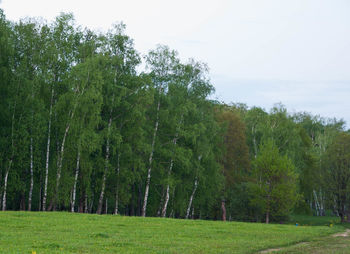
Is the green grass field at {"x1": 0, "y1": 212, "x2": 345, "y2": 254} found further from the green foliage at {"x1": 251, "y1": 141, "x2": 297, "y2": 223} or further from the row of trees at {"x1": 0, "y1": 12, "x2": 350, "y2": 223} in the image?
the green foliage at {"x1": 251, "y1": 141, "x2": 297, "y2": 223}

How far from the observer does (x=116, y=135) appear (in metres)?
37.8

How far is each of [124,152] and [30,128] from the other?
9.30m

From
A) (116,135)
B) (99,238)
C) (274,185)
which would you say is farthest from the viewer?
(274,185)

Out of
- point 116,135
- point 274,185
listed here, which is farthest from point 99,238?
point 274,185

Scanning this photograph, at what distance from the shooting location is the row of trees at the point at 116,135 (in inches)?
1377

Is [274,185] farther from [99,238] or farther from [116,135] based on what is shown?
[99,238]

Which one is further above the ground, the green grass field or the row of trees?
the row of trees

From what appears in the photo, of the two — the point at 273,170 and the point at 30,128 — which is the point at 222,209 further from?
the point at 30,128

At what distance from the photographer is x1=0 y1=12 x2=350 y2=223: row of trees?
1377 inches

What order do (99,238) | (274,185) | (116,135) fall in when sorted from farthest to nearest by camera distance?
(274,185)
(116,135)
(99,238)

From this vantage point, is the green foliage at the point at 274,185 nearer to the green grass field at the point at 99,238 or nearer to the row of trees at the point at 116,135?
the row of trees at the point at 116,135

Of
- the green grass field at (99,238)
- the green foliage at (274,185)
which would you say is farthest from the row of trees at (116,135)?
the green grass field at (99,238)

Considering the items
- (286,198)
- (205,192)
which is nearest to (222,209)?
(205,192)

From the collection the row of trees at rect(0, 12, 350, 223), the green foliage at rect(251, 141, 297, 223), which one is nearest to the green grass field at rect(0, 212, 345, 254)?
the row of trees at rect(0, 12, 350, 223)
